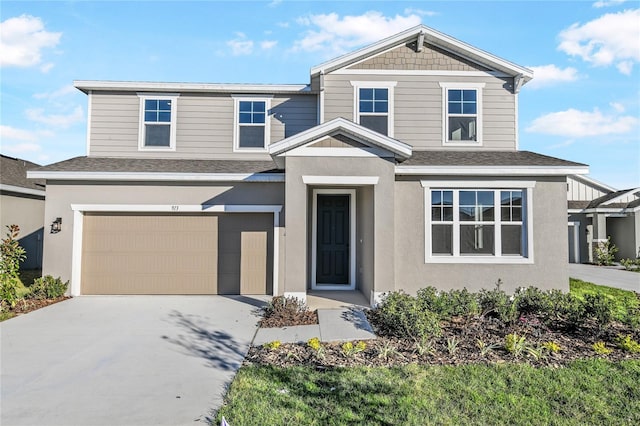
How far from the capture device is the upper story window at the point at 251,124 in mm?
10797

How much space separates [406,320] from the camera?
18.6 ft

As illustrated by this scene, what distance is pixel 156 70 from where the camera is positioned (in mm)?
11719

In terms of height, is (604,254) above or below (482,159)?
below

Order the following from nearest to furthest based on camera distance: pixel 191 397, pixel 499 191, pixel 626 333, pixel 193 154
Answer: pixel 191 397 → pixel 626 333 → pixel 499 191 → pixel 193 154

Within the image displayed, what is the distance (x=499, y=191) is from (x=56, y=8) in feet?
40.2

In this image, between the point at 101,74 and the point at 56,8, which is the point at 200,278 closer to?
the point at 101,74

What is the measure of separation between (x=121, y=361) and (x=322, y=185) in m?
5.37

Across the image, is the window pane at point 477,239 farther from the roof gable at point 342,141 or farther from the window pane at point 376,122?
the window pane at point 376,122

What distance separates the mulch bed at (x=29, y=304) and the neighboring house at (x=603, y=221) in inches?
825

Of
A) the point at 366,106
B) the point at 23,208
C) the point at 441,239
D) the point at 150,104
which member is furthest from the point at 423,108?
the point at 23,208

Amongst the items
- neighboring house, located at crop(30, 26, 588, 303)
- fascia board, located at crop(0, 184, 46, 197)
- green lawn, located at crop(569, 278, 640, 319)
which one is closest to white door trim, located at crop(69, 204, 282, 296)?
neighboring house, located at crop(30, 26, 588, 303)

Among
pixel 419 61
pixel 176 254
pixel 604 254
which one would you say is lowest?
pixel 604 254

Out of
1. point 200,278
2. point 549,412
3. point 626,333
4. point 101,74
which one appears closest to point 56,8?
point 101,74

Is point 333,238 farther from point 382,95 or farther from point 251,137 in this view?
point 382,95
